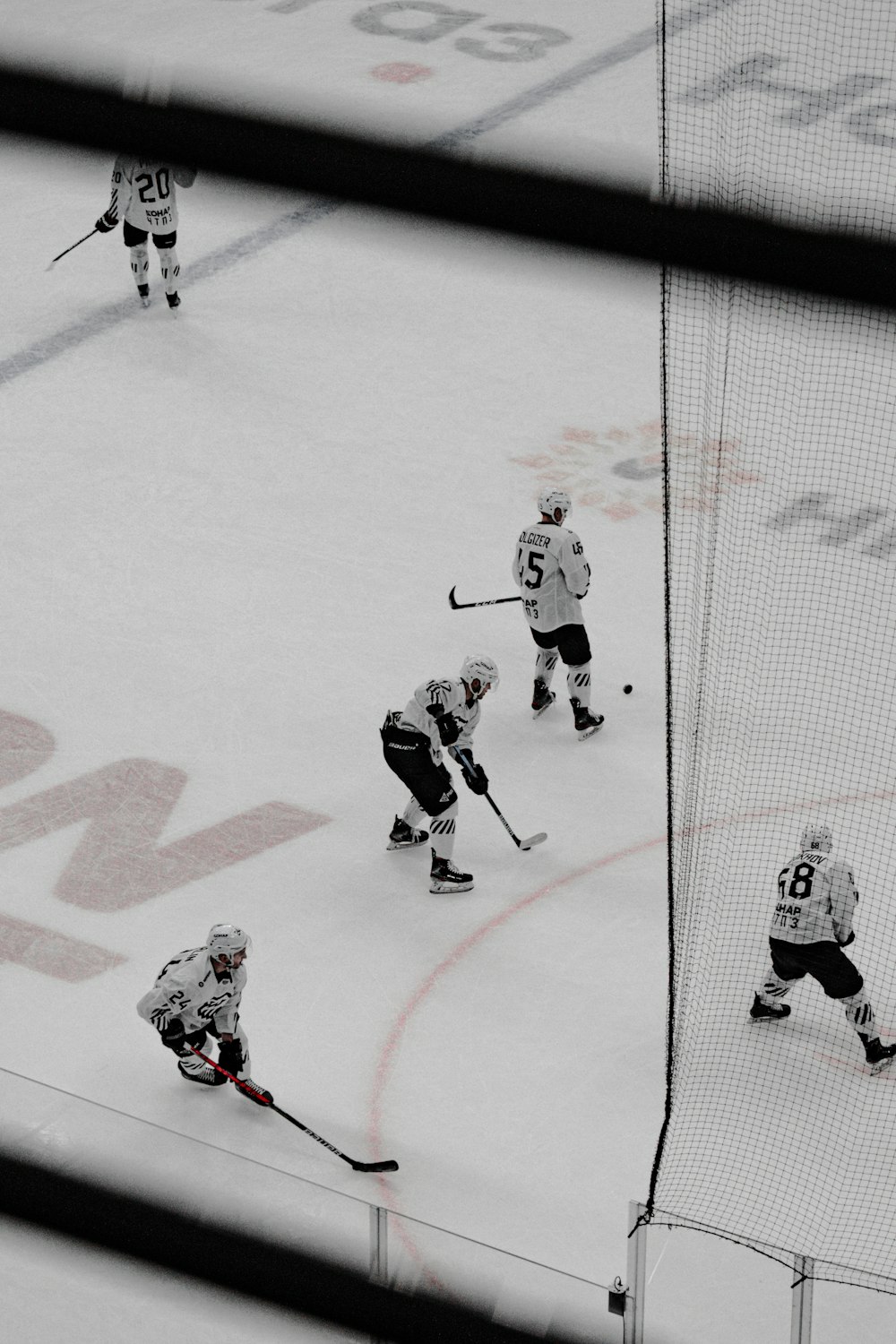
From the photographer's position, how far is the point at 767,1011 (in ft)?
20.9

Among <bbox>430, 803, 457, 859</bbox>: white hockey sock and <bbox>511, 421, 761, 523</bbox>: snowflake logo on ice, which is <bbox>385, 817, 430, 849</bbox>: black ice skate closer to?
<bbox>430, 803, 457, 859</bbox>: white hockey sock

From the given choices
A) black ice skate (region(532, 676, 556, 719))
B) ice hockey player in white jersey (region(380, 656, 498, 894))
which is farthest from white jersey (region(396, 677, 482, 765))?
black ice skate (region(532, 676, 556, 719))

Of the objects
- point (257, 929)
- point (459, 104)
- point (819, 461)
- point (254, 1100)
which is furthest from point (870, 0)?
point (254, 1100)

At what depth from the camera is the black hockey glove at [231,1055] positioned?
5.87 metres

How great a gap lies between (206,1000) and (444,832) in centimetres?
140

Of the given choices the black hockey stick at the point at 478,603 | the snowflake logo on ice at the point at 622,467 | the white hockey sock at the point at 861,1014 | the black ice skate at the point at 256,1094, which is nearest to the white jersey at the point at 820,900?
the white hockey sock at the point at 861,1014

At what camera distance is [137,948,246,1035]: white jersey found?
579cm

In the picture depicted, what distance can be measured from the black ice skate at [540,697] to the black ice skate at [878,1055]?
7.77 feet

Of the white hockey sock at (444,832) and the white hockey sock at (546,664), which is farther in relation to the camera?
the white hockey sock at (546,664)

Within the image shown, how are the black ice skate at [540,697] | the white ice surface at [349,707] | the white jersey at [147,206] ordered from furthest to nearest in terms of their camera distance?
1. the white jersey at [147,206]
2. the black ice skate at [540,697]
3. the white ice surface at [349,707]

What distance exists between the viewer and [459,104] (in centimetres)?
1377

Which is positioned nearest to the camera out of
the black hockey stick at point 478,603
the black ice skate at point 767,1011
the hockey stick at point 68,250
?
the black ice skate at point 767,1011

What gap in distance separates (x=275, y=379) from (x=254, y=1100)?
18.6 feet

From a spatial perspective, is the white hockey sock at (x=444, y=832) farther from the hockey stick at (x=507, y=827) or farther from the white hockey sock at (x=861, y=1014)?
the white hockey sock at (x=861, y=1014)
